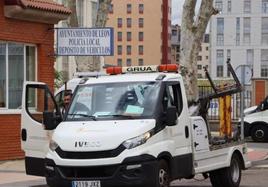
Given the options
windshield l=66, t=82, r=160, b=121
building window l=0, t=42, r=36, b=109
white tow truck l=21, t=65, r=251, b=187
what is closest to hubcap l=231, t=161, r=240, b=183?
white tow truck l=21, t=65, r=251, b=187

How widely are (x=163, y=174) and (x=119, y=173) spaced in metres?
0.82

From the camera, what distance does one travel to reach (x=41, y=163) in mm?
12031

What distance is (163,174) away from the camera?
409 inches

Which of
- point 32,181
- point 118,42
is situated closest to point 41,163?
point 32,181

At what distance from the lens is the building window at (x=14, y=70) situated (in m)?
17.7

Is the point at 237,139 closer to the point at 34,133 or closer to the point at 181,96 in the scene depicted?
the point at 181,96

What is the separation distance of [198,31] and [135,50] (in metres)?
113

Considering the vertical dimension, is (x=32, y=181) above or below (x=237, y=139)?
below

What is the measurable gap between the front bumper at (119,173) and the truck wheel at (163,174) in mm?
175

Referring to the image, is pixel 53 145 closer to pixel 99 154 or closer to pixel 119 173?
Result: pixel 99 154

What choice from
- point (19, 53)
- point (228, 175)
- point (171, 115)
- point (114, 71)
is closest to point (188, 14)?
point (19, 53)

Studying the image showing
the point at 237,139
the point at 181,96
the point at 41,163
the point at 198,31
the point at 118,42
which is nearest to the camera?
the point at 181,96

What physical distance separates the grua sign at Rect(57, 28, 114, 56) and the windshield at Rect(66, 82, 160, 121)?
5.93 meters

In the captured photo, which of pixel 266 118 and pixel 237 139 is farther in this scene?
pixel 266 118
